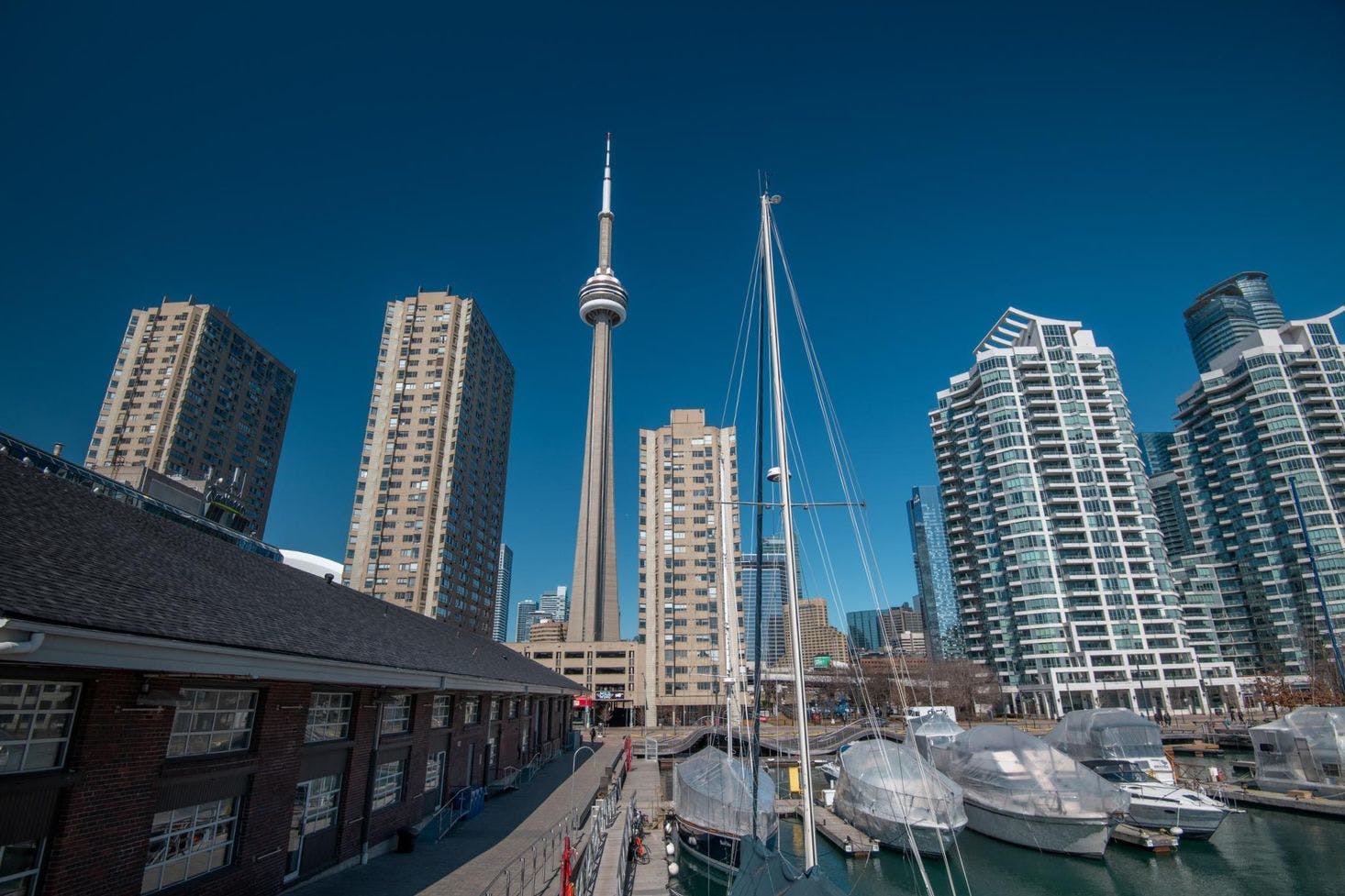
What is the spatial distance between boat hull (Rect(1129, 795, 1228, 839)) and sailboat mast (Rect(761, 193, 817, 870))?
72.4 feet

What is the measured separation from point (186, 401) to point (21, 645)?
342ft

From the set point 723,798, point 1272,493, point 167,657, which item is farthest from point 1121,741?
point 1272,493

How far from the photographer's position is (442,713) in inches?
893

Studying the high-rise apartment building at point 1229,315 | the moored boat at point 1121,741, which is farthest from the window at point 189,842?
the high-rise apartment building at point 1229,315

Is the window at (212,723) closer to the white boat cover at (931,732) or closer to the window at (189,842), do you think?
the window at (189,842)

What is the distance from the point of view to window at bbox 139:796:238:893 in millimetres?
10094

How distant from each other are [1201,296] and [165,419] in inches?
9355

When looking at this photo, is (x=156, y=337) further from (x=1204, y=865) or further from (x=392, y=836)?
(x=1204, y=865)

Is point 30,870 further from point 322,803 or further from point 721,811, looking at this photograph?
point 721,811

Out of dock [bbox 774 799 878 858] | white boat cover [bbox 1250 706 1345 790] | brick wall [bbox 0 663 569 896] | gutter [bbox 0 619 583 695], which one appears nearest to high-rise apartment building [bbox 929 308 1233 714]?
white boat cover [bbox 1250 706 1345 790]

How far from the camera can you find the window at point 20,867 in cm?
792

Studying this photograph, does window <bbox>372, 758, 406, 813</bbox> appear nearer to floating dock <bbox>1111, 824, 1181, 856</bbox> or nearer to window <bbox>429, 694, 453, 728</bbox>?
window <bbox>429, 694, 453, 728</bbox>

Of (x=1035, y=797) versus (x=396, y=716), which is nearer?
(x=396, y=716)

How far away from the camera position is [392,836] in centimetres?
1811
